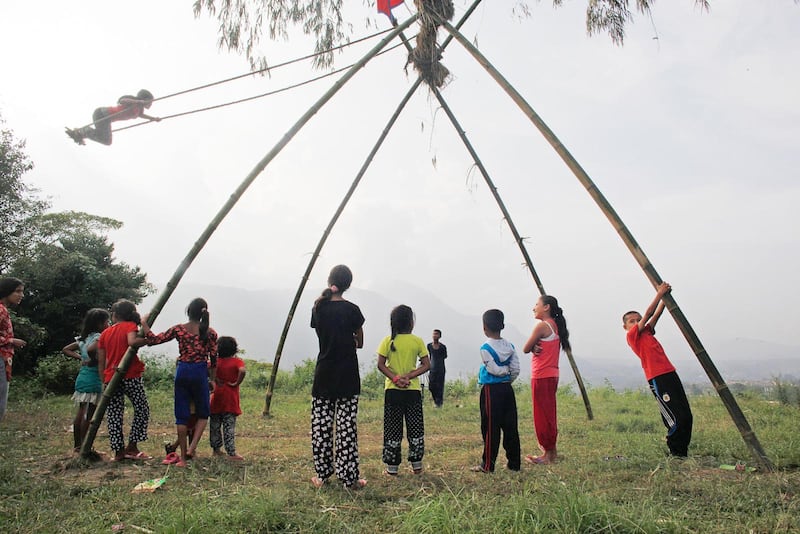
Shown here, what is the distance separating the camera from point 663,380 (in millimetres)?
5133

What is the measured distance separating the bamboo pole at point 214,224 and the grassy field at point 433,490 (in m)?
0.52

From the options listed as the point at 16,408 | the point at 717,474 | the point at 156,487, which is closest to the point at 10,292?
the point at 156,487

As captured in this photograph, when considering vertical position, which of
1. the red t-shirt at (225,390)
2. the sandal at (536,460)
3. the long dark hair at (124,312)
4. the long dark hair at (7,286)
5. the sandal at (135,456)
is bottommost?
the sandal at (536,460)

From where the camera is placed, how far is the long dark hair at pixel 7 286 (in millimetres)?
4801

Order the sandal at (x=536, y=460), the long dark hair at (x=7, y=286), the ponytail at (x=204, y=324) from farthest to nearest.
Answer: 1. the sandal at (x=536, y=460)
2. the ponytail at (x=204, y=324)
3. the long dark hair at (x=7, y=286)

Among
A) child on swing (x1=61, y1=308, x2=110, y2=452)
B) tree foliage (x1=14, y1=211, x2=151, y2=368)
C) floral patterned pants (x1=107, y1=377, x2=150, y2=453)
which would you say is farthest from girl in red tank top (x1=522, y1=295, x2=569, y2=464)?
tree foliage (x1=14, y1=211, x2=151, y2=368)

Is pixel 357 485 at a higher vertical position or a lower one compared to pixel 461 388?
lower

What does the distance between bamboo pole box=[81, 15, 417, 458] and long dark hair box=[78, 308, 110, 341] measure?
94 cm

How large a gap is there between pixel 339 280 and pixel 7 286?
311 centimetres

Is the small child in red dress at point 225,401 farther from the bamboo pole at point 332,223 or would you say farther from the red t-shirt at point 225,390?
the bamboo pole at point 332,223

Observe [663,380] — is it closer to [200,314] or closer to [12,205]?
[200,314]

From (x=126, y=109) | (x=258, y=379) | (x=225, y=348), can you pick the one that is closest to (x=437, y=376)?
(x=225, y=348)

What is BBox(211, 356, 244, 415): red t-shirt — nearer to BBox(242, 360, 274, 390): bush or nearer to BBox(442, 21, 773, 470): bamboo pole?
BBox(442, 21, 773, 470): bamboo pole

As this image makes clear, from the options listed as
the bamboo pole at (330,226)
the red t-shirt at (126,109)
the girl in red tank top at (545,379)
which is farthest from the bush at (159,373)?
the girl in red tank top at (545,379)
